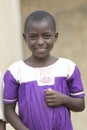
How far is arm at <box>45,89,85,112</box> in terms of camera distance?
3201mm

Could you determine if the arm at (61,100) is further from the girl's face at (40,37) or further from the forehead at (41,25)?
the forehead at (41,25)

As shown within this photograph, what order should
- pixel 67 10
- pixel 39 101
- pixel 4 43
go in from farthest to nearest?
1. pixel 67 10
2. pixel 4 43
3. pixel 39 101

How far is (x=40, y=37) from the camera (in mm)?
3223

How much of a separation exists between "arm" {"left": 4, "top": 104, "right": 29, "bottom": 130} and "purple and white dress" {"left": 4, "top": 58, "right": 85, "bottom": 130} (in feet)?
0.08

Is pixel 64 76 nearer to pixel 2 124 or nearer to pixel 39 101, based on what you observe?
pixel 39 101

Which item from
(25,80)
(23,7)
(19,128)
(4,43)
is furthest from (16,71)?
(23,7)

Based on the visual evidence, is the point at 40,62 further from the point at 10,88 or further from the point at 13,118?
the point at 13,118

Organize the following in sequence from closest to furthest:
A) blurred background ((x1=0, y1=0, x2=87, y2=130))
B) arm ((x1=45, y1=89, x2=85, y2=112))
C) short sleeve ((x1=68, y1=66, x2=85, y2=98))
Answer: arm ((x1=45, y1=89, x2=85, y2=112))
short sleeve ((x1=68, y1=66, x2=85, y2=98))
blurred background ((x1=0, y1=0, x2=87, y2=130))

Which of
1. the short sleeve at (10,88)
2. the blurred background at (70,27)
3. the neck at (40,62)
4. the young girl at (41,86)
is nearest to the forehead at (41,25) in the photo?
the young girl at (41,86)

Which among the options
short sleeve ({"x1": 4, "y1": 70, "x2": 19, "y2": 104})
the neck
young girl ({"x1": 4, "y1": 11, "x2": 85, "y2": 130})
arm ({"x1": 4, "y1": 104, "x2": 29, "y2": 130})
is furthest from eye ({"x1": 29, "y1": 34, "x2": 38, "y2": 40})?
arm ({"x1": 4, "y1": 104, "x2": 29, "y2": 130})

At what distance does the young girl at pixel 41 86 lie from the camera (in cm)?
321

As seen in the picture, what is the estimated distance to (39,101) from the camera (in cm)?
321

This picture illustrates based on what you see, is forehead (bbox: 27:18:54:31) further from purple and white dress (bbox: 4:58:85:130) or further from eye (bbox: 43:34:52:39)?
purple and white dress (bbox: 4:58:85:130)

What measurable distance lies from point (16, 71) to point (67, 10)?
3937 mm
